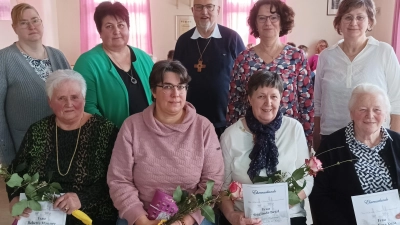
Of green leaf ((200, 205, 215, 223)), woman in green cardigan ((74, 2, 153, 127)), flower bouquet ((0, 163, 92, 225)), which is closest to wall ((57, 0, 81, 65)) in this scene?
woman in green cardigan ((74, 2, 153, 127))

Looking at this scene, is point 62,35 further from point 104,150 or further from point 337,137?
point 337,137

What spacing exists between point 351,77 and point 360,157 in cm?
56

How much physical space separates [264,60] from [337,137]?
63 centimetres

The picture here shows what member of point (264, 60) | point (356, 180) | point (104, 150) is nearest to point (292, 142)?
point (356, 180)

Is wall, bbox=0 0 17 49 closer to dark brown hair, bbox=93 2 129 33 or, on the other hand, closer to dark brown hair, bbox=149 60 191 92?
dark brown hair, bbox=93 2 129 33

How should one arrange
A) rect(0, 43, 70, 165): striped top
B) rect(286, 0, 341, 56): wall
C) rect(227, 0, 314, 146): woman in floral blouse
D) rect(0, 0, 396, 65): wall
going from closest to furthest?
rect(227, 0, 314, 146): woman in floral blouse < rect(0, 43, 70, 165): striped top < rect(0, 0, 396, 65): wall < rect(286, 0, 341, 56): wall

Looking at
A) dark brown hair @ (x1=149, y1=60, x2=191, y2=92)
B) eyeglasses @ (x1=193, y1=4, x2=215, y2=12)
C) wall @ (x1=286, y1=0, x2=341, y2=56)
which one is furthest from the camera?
wall @ (x1=286, y1=0, x2=341, y2=56)

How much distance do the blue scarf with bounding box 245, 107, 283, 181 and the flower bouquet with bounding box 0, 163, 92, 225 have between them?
2.86 feet

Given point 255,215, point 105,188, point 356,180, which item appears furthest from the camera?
point 105,188

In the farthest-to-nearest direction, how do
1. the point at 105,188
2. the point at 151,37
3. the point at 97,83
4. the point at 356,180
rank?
the point at 151,37
the point at 97,83
the point at 105,188
the point at 356,180

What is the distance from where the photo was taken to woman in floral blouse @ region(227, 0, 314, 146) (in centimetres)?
212

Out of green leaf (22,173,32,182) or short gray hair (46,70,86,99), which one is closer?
green leaf (22,173,32,182)

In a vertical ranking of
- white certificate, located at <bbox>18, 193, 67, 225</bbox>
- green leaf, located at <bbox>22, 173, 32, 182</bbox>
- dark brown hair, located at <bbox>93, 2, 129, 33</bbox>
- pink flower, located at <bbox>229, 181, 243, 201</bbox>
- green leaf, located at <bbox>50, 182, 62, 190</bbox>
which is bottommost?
white certificate, located at <bbox>18, 193, 67, 225</bbox>

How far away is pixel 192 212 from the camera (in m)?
1.70
